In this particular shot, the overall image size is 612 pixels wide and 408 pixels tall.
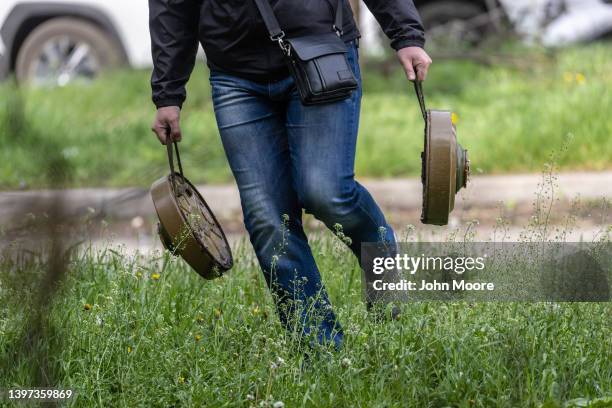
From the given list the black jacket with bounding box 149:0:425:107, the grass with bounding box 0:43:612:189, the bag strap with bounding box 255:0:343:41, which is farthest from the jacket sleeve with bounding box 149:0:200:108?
the grass with bounding box 0:43:612:189

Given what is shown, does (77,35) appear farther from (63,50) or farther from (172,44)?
(172,44)

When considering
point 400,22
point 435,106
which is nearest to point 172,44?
point 400,22

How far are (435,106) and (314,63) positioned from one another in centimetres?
477

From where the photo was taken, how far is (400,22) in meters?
3.36

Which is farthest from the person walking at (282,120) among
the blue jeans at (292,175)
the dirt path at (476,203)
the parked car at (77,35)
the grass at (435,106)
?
the parked car at (77,35)

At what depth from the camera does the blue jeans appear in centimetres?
325

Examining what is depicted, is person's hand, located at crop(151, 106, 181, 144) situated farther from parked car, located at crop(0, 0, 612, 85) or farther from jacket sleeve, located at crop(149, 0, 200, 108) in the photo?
parked car, located at crop(0, 0, 612, 85)

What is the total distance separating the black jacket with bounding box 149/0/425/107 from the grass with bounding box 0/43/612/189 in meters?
2.67

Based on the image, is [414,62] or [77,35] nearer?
[414,62]

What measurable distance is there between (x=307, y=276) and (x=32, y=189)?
1705 millimetres

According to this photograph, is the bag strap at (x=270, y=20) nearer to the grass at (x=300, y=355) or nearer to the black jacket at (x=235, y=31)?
the black jacket at (x=235, y=31)

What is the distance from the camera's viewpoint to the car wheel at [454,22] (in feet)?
30.1

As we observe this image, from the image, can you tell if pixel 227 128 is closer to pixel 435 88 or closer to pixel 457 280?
pixel 457 280

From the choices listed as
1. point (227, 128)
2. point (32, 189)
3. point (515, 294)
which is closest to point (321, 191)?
point (227, 128)
